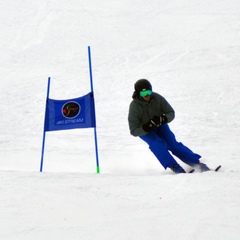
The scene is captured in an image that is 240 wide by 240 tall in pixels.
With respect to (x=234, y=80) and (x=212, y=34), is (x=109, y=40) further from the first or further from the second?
(x=234, y=80)

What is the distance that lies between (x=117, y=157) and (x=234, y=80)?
5.41 meters

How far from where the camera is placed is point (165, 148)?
6.48m

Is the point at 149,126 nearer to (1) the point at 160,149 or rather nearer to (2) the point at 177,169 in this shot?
(1) the point at 160,149

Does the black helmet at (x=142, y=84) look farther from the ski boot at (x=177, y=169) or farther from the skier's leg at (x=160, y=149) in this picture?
the ski boot at (x=177, y=169)

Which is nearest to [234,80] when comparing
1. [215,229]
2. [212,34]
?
[212,34]

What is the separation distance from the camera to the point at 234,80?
12.7 meters

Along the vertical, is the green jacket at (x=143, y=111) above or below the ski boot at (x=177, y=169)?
above

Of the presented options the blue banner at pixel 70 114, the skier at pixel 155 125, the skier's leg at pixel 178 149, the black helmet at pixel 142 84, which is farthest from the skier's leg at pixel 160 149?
the blue banner at pixel 70 114

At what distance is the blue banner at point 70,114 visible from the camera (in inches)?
275

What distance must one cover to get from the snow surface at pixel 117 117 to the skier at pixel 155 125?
1.45 feet

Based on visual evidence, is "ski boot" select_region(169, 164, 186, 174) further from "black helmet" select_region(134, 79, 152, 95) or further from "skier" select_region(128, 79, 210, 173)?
"black helmet" select_region(134, 79, 152, 95)

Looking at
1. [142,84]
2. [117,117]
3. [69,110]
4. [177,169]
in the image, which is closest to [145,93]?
[142,84]

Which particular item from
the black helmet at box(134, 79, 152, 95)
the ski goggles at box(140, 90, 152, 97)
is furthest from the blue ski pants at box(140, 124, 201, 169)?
the black helmet at box(134, 79, 152, 95)

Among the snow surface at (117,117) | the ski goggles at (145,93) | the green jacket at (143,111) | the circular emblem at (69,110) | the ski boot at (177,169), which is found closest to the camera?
the snow surface at (117,117)
